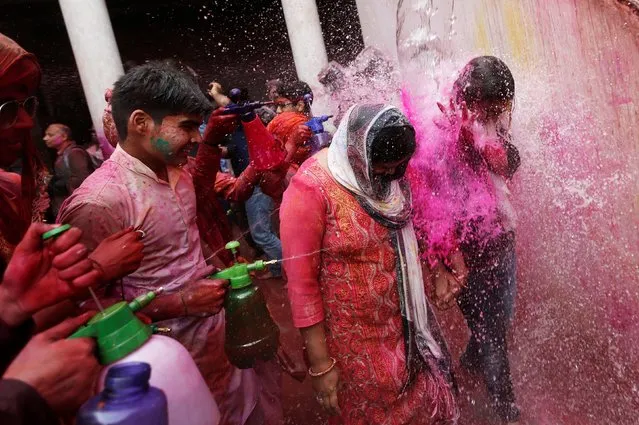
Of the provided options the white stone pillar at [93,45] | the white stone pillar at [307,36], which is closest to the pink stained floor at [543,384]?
the white stone pillar at [93,45]

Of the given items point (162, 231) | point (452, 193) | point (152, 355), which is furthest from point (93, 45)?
point (152, 355)

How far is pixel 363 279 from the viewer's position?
6.73ft

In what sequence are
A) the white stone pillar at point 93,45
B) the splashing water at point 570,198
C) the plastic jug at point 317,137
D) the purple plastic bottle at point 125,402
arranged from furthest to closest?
the white stone pillar at point 93,45 < the plastic jug at point 317,137 < the splashing water at point 570,198 < the purple plastic bottle at point 125,402

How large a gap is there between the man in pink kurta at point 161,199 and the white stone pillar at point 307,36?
5.82 m

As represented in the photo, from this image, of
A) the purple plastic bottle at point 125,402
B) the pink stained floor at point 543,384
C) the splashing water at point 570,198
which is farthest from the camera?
the splashing water at point 570,198

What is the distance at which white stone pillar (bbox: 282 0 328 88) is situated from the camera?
7758 millimetres

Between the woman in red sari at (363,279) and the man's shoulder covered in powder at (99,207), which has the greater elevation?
the man's shoulder covered in powder at (99,207)

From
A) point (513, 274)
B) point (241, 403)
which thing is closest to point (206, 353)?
point (241, 403)

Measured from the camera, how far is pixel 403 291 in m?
2.10

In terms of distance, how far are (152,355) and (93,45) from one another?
638 cm

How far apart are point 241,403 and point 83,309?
965 mm

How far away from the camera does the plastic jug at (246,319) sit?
1813mm

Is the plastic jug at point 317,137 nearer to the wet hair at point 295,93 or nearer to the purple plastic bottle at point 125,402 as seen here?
the wet hair at point 295,93

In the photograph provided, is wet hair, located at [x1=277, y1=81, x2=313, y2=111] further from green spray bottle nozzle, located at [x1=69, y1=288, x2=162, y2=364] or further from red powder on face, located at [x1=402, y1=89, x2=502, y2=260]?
green spray bottle nozzle, located at [x1=69, y1=288, x2=162, y2=364]
